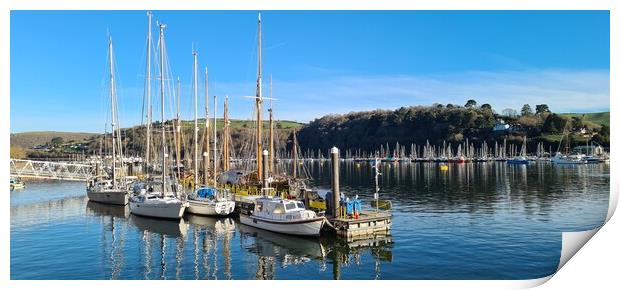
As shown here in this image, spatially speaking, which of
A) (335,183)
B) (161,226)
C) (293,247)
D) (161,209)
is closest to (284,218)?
(293,247)

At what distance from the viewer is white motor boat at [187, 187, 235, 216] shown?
118 feet

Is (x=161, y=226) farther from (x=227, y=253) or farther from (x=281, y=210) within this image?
(x=227, y=253)

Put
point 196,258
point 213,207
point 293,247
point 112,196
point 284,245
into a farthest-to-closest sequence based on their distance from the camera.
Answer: point 112,196 → point 213,207 → point 284,245 → point 293,247 → point 196,258

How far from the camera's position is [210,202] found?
36500 millimetres

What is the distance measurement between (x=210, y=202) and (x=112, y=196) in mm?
15320

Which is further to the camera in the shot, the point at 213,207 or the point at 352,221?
the point at 213,207

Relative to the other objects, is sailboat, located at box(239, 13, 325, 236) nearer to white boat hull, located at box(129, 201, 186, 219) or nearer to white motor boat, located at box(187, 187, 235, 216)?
white motor boat, located at box(187, 187, 235, 216)

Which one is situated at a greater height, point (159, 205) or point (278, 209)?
point (278, 209)

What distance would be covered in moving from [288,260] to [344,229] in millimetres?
4871

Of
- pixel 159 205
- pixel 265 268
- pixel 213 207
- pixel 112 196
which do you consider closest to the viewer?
pixel 265 268

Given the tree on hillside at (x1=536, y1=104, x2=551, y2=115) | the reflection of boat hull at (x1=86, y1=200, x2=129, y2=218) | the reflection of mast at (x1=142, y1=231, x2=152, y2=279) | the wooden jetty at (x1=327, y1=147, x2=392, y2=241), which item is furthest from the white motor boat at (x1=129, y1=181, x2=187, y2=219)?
the tree on hillside at (x1=536, y1=104, x2=551, y2=115)
